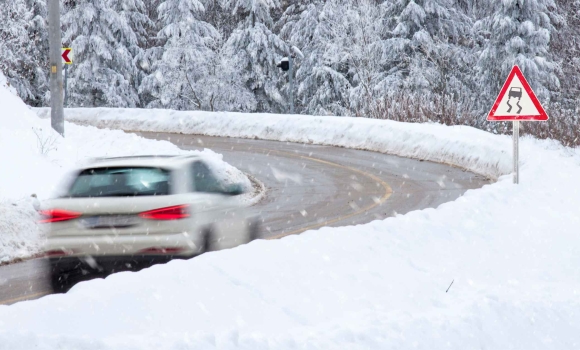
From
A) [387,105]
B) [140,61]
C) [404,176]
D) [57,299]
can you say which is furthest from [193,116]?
[57,299]

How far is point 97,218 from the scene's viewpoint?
8406mm

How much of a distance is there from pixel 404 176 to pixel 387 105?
1270 centimetres

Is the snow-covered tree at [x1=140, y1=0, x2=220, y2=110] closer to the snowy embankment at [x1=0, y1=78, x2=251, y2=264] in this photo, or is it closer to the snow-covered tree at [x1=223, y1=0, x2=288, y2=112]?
the snow-covered tree at [x1=223, y1=0, x2=288, y2=112]

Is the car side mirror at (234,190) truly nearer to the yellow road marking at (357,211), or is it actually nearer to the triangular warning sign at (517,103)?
the yellow road marking at (357,211)

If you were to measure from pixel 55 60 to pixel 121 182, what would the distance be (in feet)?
30.6

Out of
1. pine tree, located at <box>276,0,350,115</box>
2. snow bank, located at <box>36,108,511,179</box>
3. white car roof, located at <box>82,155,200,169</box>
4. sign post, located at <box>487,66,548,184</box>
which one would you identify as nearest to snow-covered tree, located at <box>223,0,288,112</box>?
pine tree, located at <box>276,0,350,115</box>

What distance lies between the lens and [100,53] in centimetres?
4888

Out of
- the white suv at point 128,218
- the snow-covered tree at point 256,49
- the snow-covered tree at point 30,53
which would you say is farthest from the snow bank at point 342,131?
the snow-covered tree at point 256,49

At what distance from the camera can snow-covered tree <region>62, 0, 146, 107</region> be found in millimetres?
49312

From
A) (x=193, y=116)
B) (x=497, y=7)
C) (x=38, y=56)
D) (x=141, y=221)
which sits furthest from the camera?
(x=38, y=56)

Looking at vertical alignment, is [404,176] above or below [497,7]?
below

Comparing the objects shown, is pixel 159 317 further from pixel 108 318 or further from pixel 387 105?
pixel 387 105

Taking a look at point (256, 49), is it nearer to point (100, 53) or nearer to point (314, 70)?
point (314, 70)

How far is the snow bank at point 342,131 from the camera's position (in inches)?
883
